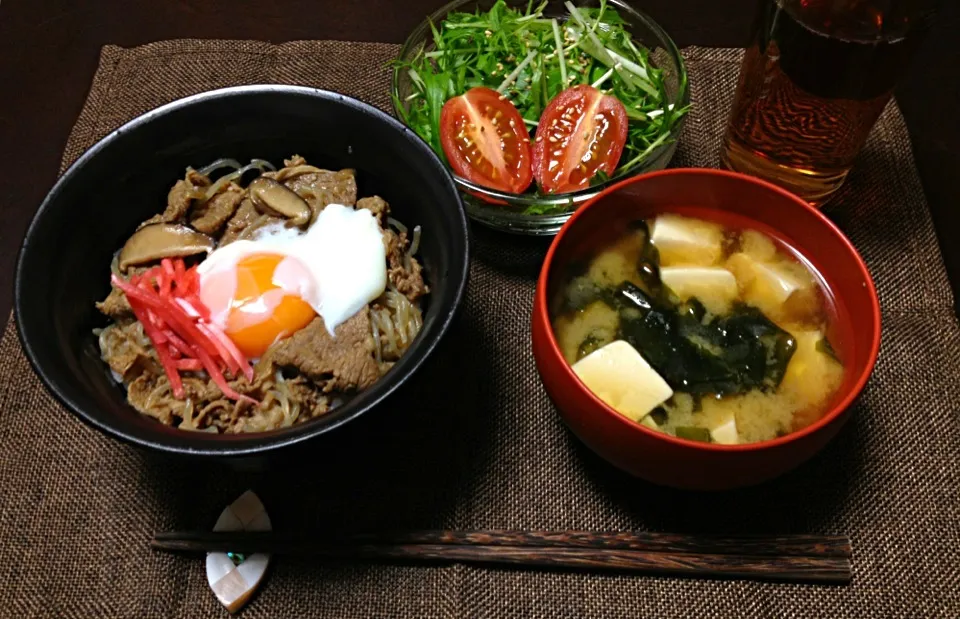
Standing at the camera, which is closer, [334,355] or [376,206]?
[334,355]

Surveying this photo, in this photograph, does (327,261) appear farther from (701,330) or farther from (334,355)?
(701,330)

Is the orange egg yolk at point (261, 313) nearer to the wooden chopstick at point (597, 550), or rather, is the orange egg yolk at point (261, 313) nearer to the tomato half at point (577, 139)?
the wooden chopstick at point (597, 550)

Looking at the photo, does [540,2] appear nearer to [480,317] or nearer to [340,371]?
[480,317]

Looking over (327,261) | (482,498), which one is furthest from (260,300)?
(482,498)

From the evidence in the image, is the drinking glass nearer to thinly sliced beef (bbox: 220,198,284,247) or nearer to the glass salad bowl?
the glass salad bowl

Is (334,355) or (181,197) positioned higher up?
(181,197)

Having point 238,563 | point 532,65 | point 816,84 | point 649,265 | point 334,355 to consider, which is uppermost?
point 816,84

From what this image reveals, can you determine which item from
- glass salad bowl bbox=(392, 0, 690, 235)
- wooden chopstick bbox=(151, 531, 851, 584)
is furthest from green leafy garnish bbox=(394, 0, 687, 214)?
wooden chopstick bbox=(151, 531, 851, 584)
